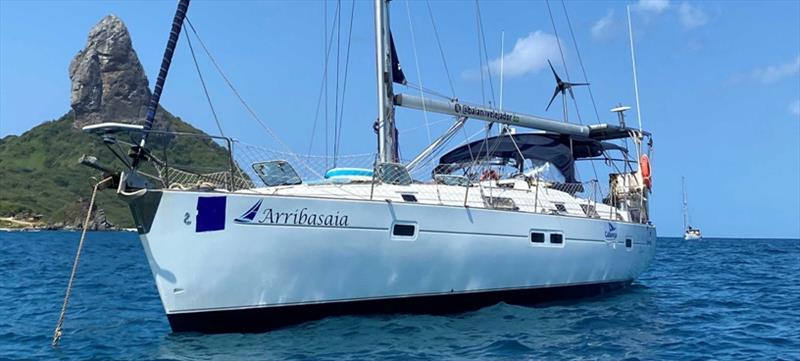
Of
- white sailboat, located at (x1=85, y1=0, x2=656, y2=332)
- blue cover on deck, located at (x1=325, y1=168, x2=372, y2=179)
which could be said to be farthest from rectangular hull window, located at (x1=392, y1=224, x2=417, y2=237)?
blue cover on deck, located at (x1=325, y1=168, x2=372, y2=179)

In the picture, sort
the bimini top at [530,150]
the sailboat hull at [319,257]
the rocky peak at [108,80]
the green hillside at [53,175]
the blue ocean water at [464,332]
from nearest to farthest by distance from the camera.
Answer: the blue ocean water at [464,332] < the sailboat hull at [319,257] < the bimini top at [530,150] < the green hillside at [53,175] < the rocky peak at [108,80]

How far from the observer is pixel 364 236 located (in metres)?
10.9

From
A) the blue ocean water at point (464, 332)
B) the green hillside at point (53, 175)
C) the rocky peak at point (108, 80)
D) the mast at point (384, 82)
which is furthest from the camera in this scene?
the rocky peak at point (108, 80)

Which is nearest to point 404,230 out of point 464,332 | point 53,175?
point 464,332

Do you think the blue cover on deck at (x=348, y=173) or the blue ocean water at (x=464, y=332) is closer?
the blue ocean water at (x=464, y=332)

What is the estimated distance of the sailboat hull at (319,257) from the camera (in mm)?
9836

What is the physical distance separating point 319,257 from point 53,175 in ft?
403

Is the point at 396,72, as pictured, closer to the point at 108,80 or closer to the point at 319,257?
the point at 319,257

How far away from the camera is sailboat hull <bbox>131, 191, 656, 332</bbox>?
984 centimetres

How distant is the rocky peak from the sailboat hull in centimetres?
13079

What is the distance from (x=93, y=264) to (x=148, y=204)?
20141mm

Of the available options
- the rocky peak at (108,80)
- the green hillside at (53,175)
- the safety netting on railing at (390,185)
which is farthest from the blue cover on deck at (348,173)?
the rocky peak at (108,80)

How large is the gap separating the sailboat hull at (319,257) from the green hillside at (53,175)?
239 feet

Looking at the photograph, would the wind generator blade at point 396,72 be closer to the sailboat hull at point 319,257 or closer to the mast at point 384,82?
the mast at point 384,82
